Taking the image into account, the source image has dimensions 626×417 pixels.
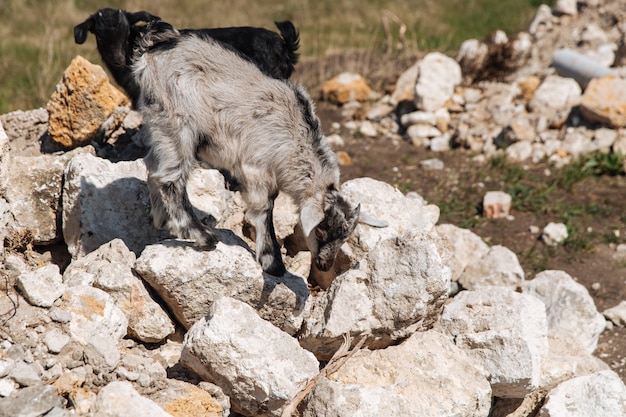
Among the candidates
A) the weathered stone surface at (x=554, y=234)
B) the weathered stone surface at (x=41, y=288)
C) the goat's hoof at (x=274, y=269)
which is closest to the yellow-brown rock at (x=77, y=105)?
the weathered stone surface at (x=41, y=288)

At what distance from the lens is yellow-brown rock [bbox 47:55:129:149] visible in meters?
6.50

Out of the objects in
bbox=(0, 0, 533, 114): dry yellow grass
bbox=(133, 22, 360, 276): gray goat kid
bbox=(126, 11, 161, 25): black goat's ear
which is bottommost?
bbox=(0, 0, 533, 114): dry yellow grass

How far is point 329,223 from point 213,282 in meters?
0.88

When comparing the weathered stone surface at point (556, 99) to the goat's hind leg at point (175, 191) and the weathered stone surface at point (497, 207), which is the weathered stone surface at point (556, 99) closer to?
the weathered stone surface at point (497, 207)

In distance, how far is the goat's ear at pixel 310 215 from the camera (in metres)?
5.01

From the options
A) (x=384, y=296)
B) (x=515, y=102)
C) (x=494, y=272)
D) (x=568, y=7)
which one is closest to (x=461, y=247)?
(x=494, y=272)

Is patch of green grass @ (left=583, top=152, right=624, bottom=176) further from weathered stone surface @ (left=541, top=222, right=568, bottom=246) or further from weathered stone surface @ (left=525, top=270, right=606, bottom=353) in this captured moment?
weathered stone surface @ (left=525, top=270, right=606, bottom=353)

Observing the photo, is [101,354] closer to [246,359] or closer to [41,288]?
[41,288]

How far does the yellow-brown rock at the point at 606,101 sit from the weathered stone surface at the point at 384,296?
5812 millimetres

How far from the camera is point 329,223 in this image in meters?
5.19

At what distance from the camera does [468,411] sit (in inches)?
182

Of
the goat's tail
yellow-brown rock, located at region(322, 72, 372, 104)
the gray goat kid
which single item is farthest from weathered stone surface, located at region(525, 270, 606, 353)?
yellow-brown rock, located at region(322, 72, 372, 104)

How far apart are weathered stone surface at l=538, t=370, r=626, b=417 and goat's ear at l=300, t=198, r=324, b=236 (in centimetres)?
196

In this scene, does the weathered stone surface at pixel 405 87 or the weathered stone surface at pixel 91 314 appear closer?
the weathered stone surface at pixel 91 314
